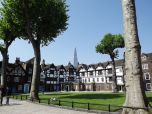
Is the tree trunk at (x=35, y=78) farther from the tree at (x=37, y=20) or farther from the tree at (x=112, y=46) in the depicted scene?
the tree at (x=112, y=46)

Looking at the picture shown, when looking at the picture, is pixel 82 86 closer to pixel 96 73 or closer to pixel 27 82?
pixel 96 73

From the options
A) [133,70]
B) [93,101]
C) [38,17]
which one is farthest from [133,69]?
[38,17]

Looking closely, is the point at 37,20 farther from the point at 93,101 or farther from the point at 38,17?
the point at 93,101

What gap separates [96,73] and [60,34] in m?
46.9

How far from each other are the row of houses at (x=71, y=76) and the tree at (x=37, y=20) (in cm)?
3699

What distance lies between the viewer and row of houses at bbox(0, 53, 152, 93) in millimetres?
68812

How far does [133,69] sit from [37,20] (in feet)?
83.7

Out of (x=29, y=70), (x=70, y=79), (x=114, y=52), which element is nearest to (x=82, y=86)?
(x=70, y=79)

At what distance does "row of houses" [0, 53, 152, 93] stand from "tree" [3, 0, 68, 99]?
36986mm

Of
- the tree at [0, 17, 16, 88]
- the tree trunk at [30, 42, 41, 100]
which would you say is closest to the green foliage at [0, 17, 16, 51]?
the tree at [0, 17, 16, 88]

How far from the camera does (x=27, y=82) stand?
7362 cm

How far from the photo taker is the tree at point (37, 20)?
30.5 m

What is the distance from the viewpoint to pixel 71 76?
298 ft

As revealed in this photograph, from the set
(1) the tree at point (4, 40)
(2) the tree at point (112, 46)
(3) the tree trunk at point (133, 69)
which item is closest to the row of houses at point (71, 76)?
(2) the tree at point (112, 46)
